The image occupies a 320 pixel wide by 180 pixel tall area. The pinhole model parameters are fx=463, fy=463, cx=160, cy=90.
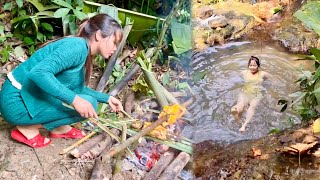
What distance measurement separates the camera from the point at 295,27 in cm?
455

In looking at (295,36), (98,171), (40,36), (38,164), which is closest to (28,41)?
(40,36)

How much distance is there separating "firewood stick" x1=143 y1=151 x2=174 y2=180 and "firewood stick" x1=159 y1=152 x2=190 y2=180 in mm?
25

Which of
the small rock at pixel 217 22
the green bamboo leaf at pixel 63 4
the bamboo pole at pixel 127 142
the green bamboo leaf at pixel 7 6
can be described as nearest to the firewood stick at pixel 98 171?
the bamboo pole at pixel 127 142

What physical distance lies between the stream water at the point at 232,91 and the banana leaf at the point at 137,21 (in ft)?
1.78

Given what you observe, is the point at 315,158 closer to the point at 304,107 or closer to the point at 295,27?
the point at 304,107

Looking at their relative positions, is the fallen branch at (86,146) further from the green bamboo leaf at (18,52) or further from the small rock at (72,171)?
the green bamboo leaf at (18,52)

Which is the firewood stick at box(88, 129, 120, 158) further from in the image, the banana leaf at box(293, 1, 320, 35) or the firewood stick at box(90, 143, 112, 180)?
the banana leaf at box(293, 1, 320, 35)

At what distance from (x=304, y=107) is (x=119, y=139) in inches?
40.3

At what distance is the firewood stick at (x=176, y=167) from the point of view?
2.11 meters

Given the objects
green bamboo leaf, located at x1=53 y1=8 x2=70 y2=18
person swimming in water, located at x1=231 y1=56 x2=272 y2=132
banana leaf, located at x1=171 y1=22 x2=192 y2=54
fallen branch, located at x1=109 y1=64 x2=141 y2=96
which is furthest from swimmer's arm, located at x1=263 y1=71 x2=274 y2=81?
green bamboo leaf, located at x1=53 y1=8 x2=70 y2=18

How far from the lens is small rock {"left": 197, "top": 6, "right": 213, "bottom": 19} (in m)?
4.54

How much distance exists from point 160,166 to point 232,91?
136 cm

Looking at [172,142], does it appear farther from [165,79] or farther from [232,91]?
[232,91]

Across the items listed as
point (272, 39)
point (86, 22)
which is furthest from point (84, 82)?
point (272, 39)
